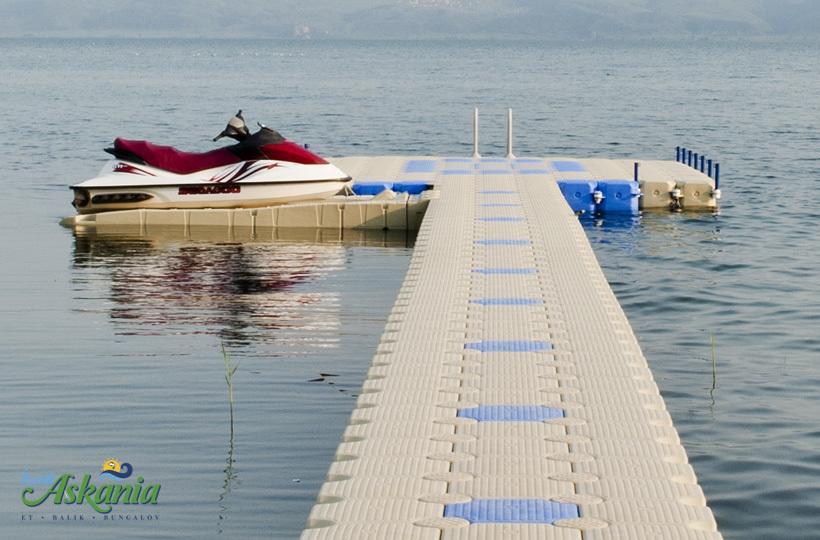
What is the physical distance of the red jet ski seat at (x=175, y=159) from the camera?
69.2 feet

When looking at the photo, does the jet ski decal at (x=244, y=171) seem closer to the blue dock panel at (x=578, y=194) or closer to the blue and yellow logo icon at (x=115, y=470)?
the blue dock panel at (x=578, y=194)

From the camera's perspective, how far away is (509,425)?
8.67 m

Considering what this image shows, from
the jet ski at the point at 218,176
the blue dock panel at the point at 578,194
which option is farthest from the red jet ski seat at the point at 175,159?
the blue dock panel at the point at 578,194

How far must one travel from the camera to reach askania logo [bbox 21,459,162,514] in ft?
31.1

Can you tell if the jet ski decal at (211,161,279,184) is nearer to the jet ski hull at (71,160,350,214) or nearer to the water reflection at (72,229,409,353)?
the jet ski hull at (71,160,350,214)

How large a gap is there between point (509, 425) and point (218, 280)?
9.56 meters

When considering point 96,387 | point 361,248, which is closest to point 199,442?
point 96,387

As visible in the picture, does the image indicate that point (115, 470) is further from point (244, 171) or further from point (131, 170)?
point (131, 170)

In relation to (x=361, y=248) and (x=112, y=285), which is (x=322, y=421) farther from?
(x=361, y=248)

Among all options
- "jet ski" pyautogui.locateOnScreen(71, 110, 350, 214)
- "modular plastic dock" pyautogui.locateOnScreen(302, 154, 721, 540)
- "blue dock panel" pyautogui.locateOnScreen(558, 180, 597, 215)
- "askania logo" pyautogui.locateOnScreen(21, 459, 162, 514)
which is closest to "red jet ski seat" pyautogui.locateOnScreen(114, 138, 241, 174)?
"jet ski" pyautogui.locateOnScreen(71, 110, 350, 214)

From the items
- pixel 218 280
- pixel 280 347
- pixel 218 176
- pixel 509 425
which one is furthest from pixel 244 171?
pixel 509 425

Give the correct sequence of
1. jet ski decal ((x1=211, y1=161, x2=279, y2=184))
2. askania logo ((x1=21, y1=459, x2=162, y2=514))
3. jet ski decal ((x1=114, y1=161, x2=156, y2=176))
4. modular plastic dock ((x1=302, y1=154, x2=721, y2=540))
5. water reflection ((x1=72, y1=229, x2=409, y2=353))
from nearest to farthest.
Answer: modular plastic dock ((x1=302, y1=154, x2=721, y2=540)) → askania logo ((x1=21, y1=459, x2=162, y2=514)) → water reflection ((x1=72, y1=229, x2=409, y2=353)) → jet ski decal ((x1=211, y1=161, x2=279, y2=184)) → jet ski decal ((x1=114, y1=161, x2=156, y2=176))

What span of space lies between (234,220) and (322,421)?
403 inches

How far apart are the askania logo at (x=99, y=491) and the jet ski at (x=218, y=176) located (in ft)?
37.3
